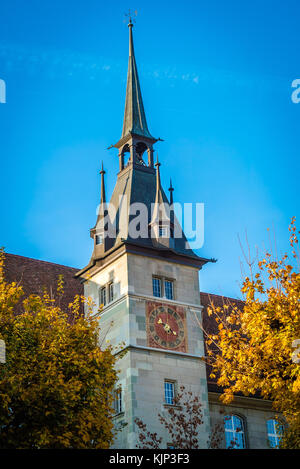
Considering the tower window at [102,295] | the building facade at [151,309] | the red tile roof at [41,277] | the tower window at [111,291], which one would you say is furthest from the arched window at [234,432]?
the tower window at [102,295]

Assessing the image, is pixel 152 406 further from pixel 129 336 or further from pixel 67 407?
pixel 67 407

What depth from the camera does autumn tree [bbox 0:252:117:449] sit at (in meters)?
30.2

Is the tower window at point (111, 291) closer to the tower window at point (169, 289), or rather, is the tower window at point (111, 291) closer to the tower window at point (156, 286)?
A: the tower window at point (156, 286)

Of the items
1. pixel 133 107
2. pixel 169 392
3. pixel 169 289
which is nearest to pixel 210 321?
pixel 169 289

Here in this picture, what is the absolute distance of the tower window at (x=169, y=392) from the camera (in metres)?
40.2

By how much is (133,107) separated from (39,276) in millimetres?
11722

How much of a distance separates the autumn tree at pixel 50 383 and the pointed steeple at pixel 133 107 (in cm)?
1789

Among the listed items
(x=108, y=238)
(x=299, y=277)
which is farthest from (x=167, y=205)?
(x=299, y=277)

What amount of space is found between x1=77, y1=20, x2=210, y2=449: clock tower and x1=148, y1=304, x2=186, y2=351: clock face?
48 millimetres

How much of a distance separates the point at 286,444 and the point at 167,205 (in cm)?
1745

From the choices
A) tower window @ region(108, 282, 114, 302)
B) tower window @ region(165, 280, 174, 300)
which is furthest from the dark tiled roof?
tower window @ region(165, 280, 174, 300)

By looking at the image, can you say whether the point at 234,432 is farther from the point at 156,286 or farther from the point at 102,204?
the point at 102,204

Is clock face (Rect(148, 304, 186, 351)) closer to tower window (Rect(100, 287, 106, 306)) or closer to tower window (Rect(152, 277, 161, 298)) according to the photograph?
tower window (Rect(152, 277, 161, 298))

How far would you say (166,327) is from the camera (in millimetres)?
41625
